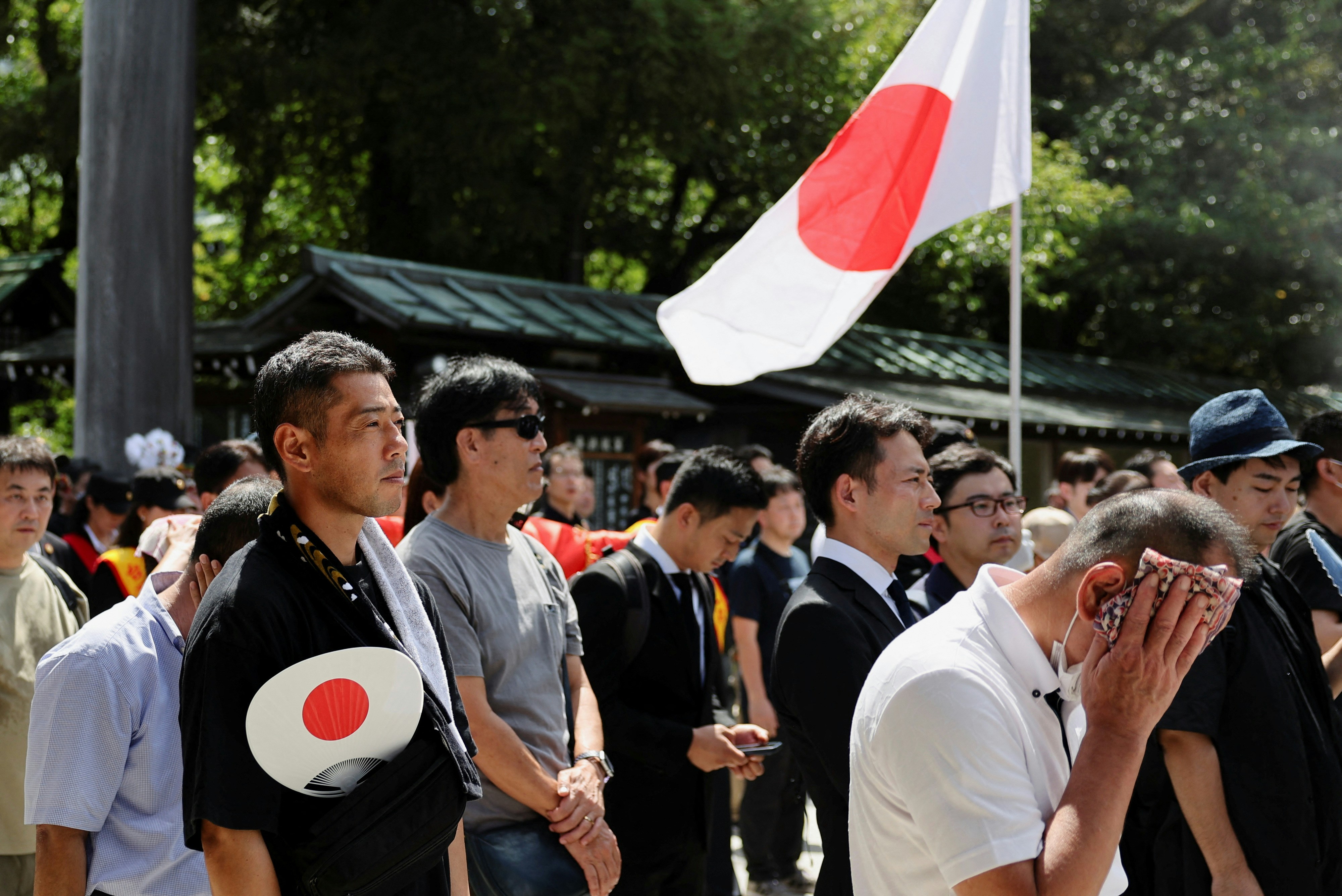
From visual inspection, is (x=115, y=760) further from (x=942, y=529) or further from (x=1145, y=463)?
(x=1145, y=463)

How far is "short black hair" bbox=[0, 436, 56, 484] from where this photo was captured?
4.07 m

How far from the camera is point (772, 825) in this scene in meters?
6.36

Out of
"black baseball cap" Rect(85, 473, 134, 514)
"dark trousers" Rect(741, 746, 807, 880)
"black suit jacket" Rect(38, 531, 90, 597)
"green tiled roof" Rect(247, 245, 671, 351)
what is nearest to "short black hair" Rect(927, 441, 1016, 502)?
"dark trousers" Rect(741, 746, 807, 880)

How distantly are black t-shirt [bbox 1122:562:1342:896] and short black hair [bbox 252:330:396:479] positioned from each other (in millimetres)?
1993

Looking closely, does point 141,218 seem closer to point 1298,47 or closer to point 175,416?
point 175,416

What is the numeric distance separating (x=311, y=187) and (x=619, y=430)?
870cm

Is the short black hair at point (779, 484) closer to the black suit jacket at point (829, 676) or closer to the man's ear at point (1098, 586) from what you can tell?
the black suit jacket at point (829, 676)

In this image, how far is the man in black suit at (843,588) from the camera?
2.76m

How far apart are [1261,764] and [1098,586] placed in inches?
52.8

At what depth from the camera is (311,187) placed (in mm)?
18203

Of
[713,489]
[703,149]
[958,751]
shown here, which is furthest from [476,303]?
[958,751]

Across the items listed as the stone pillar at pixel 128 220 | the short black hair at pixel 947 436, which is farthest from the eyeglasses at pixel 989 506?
the stone pillar at pixel 128 220

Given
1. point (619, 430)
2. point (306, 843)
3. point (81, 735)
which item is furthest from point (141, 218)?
point (306, 843)

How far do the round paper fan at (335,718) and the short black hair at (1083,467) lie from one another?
663 centimetres
